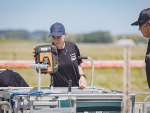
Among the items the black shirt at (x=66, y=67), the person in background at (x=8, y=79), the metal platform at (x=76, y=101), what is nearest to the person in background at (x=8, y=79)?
the person in background at (x=8, y=79)

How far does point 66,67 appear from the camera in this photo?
404 cm

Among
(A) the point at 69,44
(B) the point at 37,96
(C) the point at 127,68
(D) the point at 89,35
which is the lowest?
(B) the point at 37,96

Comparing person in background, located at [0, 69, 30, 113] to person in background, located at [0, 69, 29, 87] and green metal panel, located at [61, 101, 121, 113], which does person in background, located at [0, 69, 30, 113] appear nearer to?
person in background, located at [0, 69, 29, 87]

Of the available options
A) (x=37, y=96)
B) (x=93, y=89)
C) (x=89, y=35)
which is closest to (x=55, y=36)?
(x=93, y=89)

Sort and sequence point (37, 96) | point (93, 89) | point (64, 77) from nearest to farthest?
point (37, 96) → point (93, 89) → point (64, 77)

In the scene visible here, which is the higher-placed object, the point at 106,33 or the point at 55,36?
the point at 106,33

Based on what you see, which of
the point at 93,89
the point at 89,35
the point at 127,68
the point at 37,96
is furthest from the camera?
the point at 89,35

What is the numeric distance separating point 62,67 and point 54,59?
2.49 feet

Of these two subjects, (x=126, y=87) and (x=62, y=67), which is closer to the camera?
(x=126, y=87)

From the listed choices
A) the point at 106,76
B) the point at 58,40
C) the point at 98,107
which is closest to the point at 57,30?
the point at 58,40

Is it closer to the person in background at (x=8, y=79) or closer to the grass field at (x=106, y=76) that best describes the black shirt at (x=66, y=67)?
the person in background at (x=8, y=79)

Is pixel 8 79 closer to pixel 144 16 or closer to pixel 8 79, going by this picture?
pixel 8 79

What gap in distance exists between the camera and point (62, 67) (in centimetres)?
401

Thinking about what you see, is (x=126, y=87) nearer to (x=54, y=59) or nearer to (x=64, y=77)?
(x=54, y=59)
